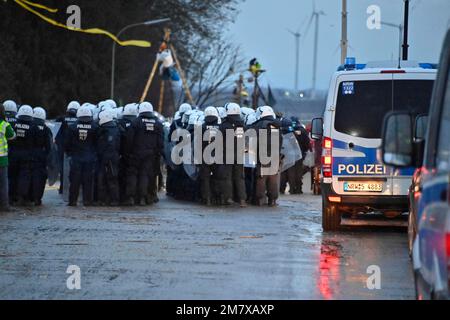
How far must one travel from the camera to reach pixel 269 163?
22672 millimetres

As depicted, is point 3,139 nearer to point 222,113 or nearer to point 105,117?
point 105,117

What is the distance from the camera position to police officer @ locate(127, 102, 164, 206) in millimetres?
22359

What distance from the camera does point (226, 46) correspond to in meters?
67.4

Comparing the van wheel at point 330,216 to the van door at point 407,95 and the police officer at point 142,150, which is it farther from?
the police officer at point 142,150

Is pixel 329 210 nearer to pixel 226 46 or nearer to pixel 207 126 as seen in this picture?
pixel 207 126

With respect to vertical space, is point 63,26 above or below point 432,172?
Answer: above

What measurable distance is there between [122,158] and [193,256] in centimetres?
928

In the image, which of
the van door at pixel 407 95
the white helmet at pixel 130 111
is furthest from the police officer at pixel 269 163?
the van door at pixel 407 95

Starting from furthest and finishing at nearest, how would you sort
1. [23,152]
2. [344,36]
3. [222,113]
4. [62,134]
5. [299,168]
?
[344,36]
[299,168]
[222,113]
[62,134]
[23,152]

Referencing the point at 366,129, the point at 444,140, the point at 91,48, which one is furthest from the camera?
the point at 91,48

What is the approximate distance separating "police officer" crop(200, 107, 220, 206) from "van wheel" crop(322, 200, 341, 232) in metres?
5.71

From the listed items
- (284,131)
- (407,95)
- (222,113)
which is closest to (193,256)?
(407,95)

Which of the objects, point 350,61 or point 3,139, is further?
point 3,139

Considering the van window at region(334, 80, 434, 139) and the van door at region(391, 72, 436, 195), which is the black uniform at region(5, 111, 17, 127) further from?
the van door at region(391, 72, 436, 195)
